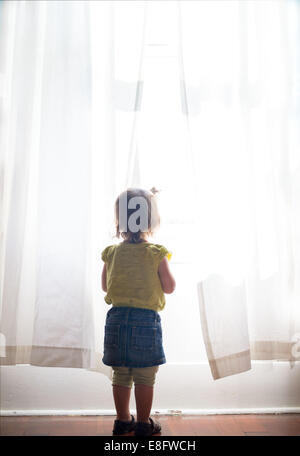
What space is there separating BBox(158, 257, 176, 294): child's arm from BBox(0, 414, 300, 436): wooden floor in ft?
1.69

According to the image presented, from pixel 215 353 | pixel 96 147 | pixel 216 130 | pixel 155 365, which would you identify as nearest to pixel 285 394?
pixel 215 353

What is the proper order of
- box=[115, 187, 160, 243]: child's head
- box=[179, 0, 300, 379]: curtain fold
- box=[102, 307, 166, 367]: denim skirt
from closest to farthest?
box=[102, 307, 166, 367]: denim skirt, box=[115, 187, 160, 243]: child's head, box=[179, 0, 300, 379]: curtain fold

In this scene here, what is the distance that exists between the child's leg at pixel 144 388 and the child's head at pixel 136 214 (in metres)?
0.46

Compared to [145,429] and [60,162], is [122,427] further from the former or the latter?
[60,162]

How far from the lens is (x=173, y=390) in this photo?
1.88 meters

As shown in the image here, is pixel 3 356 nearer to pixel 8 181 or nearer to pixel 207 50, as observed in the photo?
pixel 8 181

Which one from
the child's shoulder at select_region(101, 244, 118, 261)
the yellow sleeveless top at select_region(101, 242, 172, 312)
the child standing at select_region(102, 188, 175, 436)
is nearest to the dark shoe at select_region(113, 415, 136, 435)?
the child standing at select_region(102, 188, 175, 436)

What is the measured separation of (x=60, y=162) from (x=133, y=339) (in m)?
0.74

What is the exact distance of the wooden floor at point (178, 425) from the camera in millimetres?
1638

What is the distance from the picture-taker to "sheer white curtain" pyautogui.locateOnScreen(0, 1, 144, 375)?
1747mm

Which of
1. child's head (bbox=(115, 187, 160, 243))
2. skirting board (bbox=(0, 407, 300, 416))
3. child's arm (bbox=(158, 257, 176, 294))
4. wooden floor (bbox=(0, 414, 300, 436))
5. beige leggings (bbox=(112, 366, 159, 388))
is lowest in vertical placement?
wooden floor (bbox=(0, 414, 300, 436))

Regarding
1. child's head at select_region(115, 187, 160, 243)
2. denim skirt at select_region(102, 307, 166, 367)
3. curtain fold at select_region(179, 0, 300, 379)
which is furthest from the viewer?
curtain fold at select_region(179, 0, 300, 379)

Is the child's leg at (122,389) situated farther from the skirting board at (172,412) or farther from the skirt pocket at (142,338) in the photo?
the skirting board at (172,412)

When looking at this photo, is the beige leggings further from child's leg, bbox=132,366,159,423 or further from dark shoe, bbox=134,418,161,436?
dark shoe, bbox=134,418,161,436
